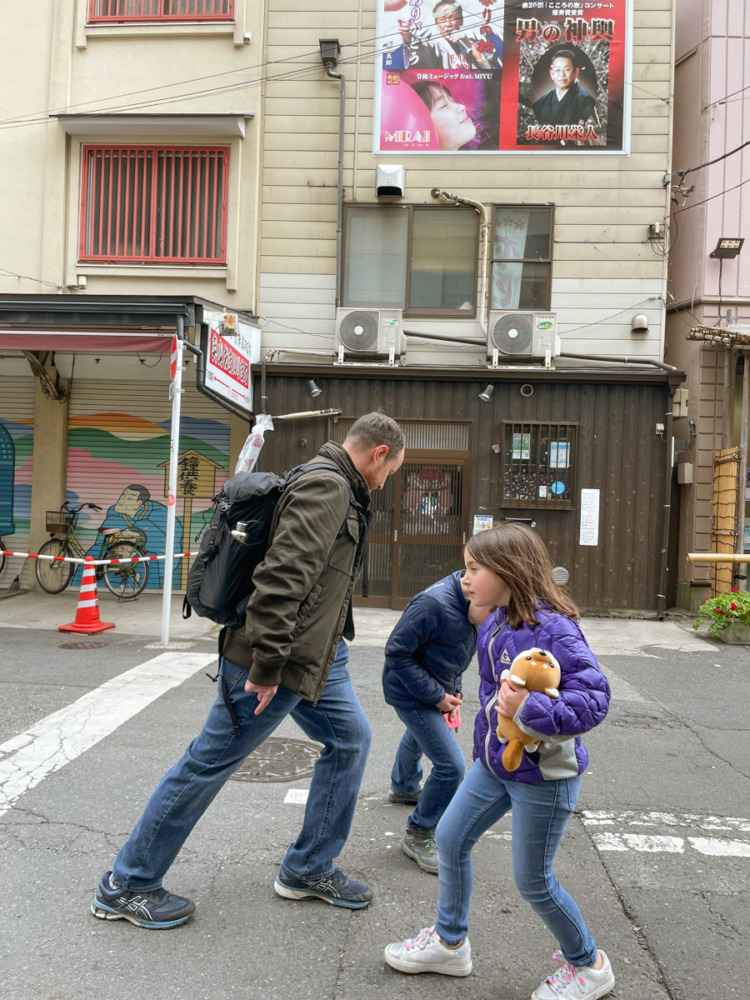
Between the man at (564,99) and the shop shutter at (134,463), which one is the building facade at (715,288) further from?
the shop shutter at (134,463)

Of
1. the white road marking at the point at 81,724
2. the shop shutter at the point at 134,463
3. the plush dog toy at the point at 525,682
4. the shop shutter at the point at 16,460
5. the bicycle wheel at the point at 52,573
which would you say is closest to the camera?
the plush dog toy at the point at 525,682

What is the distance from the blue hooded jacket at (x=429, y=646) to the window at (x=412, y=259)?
9695 mm

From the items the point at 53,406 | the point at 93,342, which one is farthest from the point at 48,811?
the point at 53,406

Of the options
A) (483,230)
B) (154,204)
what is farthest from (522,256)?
(154,204)

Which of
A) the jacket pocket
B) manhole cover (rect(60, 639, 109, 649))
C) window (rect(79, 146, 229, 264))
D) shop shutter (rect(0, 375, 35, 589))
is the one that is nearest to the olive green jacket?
the jacket pocket

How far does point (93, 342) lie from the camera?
10.8 m

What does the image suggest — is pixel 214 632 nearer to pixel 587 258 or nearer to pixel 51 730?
pixel 51 730

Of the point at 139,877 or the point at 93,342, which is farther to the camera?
the point at 93,342

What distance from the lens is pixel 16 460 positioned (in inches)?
544

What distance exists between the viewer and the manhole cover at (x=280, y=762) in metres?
5.10

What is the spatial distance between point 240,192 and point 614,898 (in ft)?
38.2

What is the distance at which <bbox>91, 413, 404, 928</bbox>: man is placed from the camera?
308 cm

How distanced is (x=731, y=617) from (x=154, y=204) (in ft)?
33.5

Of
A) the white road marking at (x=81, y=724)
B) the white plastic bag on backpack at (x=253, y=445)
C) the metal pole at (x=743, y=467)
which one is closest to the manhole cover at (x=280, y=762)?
the white road marking at (x=81, y=724)
